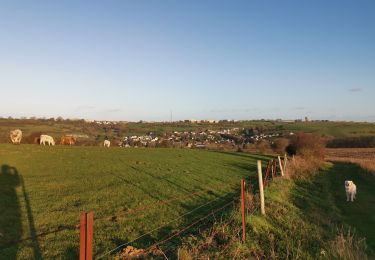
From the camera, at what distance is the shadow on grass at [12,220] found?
1012 centimetres

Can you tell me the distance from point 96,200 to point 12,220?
13.5ft

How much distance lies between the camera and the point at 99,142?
66.6 m

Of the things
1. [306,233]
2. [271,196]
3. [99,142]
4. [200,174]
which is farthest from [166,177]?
[99,142]

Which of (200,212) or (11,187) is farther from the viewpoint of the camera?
(11,187)

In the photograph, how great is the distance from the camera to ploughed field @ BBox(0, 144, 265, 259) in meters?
11.0

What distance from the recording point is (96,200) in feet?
55.7

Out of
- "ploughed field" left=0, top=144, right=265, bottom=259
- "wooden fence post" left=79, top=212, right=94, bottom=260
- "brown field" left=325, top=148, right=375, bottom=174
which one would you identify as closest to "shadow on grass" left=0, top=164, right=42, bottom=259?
"ploughed field" left=0, top=144, right=265, bottom=259

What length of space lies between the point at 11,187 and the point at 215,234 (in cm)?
1205

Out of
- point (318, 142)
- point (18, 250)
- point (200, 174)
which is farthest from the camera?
point (318, 142)

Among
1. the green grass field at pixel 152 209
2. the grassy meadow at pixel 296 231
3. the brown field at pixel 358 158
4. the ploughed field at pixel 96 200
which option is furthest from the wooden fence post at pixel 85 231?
the brown field at pixel 358 158

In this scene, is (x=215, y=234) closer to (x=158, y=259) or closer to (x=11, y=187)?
(x=158, y=259)

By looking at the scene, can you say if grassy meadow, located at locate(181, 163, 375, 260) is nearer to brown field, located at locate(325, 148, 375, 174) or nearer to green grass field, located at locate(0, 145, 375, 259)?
green grass field, located at locate(0, 145, 375, 259)

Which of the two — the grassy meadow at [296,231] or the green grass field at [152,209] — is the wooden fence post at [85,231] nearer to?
the grassy meadow at [296,231]

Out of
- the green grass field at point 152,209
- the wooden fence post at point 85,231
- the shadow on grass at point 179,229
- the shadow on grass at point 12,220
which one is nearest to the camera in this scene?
the wooden fence post at point 85,231
